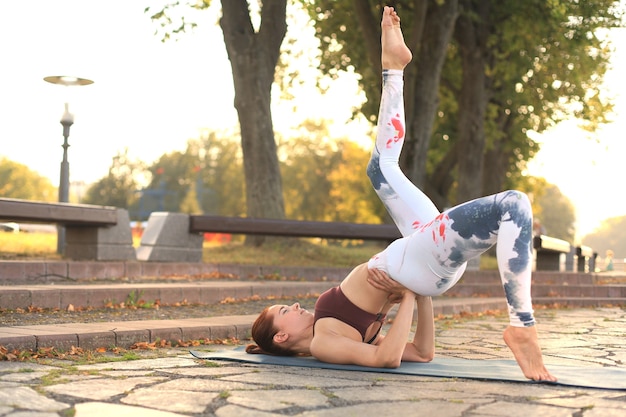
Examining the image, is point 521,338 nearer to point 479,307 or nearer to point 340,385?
point 340,385

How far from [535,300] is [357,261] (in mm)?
4496

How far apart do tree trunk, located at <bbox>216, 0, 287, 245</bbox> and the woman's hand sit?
11955 mm

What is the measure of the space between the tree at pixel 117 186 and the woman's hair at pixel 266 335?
74.1 m

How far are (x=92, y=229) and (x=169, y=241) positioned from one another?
151cm

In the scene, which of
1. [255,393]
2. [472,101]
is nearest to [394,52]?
[255,393]

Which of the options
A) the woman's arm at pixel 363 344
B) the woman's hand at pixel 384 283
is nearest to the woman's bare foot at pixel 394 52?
the woman's hand at pixel 384 283

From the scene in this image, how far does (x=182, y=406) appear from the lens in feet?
14.1

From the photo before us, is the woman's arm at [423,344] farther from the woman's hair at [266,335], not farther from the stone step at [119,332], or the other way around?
the stone step at [119,332]

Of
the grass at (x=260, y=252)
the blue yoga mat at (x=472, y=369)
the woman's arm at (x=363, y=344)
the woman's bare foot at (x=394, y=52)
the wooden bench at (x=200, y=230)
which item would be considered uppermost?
the woman's bare foot at (x=394, y=52)

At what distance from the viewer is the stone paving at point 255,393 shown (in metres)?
4.24

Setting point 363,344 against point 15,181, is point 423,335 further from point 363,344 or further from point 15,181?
point 15,181

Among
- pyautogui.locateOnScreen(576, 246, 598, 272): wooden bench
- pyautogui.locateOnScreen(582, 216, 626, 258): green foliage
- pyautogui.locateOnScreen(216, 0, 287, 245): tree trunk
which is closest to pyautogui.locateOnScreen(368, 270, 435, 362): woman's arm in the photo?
pyautogui.locateOnScreen(216, 0, 287, 245): tree trunk

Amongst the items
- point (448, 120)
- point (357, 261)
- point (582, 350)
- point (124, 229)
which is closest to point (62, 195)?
point (124, 229)

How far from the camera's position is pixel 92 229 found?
14.0m
